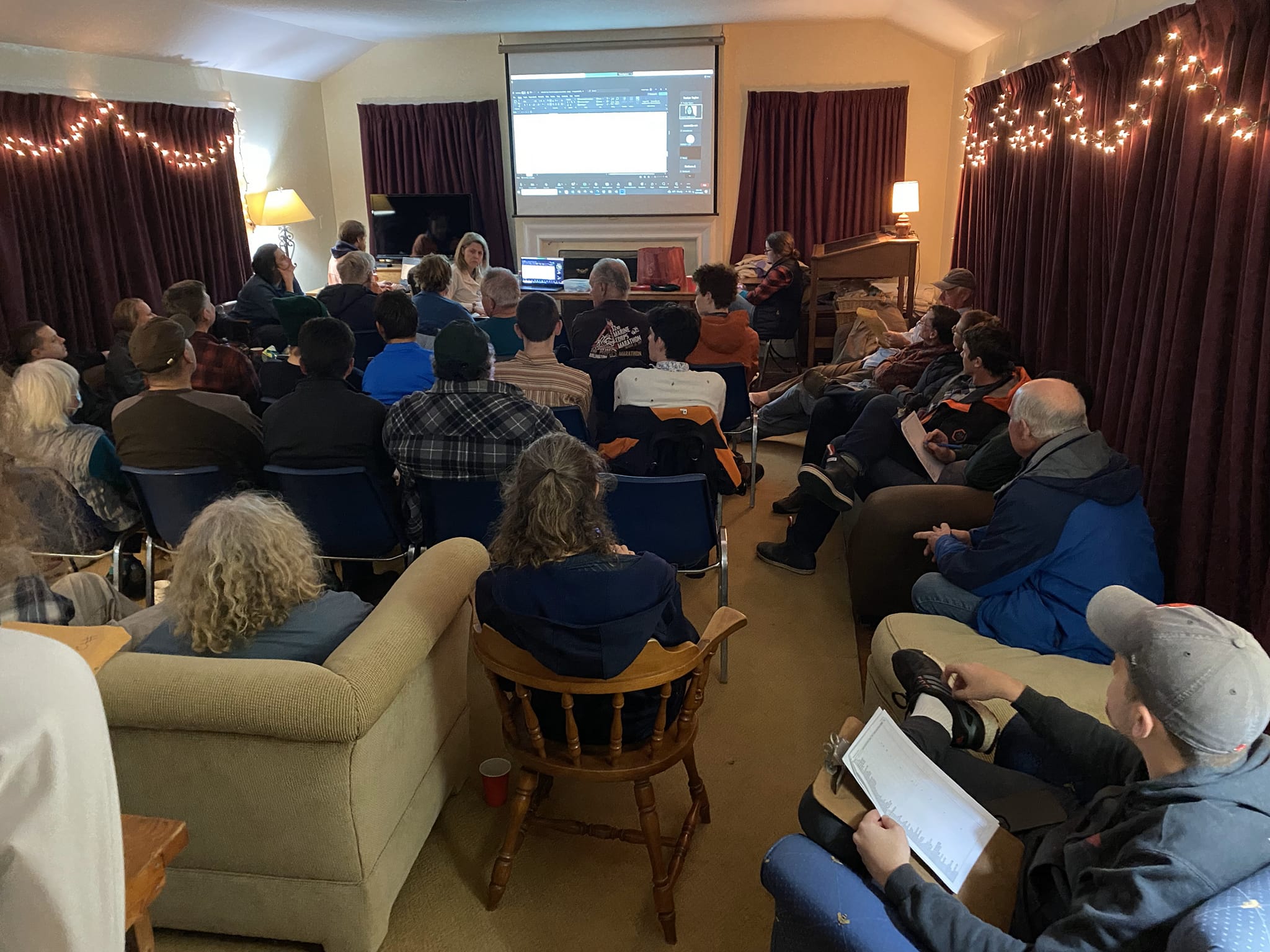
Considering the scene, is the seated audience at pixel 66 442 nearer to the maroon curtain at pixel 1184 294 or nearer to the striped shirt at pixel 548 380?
the striped shirt at pixel 548 380

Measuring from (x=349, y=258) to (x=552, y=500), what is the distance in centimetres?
364

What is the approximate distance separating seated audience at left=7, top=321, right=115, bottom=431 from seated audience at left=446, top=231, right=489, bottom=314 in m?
2.39

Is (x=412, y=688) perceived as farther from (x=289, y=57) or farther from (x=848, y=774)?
(x=289, y=57)

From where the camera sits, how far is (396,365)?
3.31m

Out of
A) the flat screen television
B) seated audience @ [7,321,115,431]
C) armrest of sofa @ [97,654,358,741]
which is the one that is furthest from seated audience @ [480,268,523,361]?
the flat screen television

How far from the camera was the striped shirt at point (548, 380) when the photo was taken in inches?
125

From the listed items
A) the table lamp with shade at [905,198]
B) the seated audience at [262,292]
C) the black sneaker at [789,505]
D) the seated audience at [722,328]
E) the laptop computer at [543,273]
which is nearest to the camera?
the black sneaker at [789,505]

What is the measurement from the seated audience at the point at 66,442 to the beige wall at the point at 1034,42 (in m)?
3.91

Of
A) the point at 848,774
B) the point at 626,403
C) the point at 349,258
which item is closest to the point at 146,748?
the point at 848,774

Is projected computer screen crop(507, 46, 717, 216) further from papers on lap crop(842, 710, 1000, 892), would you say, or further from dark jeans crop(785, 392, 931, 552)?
papers on lap crop(842, 710, 1000, 892)

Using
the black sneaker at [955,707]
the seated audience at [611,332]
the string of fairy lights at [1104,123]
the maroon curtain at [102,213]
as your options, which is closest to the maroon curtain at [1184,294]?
the string of fairy lights at [1104,123]

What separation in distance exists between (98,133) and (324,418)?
3.73 meters

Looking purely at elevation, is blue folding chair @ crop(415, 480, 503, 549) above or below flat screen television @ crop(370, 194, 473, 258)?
below

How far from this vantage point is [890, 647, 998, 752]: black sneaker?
1618 mm
